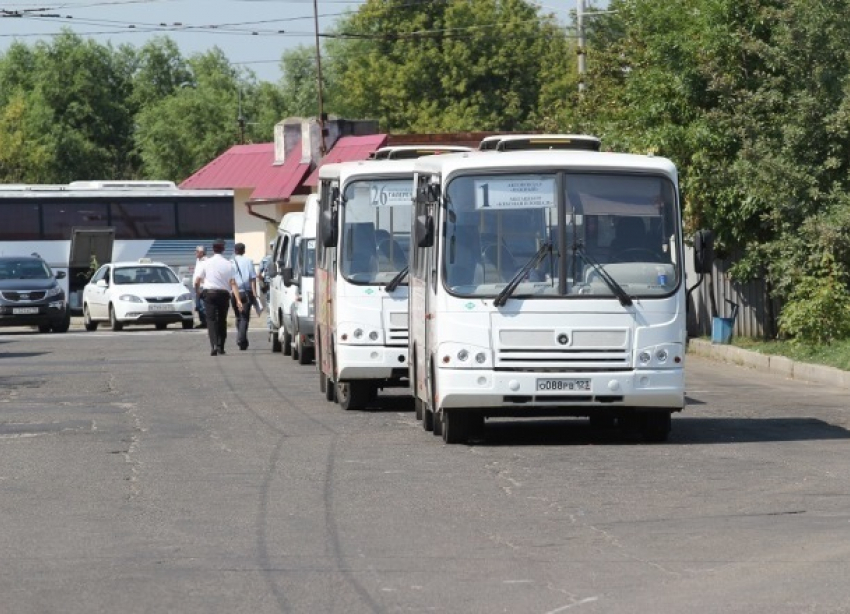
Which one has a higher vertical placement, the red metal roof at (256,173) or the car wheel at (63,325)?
the red metal roof at (256,173)

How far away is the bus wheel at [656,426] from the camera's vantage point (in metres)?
16.3

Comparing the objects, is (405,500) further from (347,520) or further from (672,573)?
(672,573)

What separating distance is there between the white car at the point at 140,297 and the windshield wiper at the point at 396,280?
26914 mm

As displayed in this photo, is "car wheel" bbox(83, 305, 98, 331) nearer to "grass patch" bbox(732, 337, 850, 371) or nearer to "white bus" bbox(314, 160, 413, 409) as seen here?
"grass patch" bbox(732, 337, 850, 371)

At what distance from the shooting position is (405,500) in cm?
1239

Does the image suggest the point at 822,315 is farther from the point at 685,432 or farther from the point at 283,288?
the point at 685,432

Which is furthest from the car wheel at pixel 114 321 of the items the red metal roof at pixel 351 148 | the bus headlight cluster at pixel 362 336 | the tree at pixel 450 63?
the tree at pixel 450 63

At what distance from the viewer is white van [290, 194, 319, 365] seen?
95.9ft

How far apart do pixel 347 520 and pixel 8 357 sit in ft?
76.7

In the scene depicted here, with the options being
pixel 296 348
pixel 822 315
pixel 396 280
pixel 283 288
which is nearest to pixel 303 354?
pixel 296 348

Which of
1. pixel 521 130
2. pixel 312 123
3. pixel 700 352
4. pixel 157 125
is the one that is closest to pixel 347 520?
pixel 700 352

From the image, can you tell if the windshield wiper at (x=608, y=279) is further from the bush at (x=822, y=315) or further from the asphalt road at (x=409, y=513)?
the bush at (x=822, y=315)

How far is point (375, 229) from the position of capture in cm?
2044

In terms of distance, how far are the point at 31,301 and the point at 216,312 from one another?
16.1 meters
